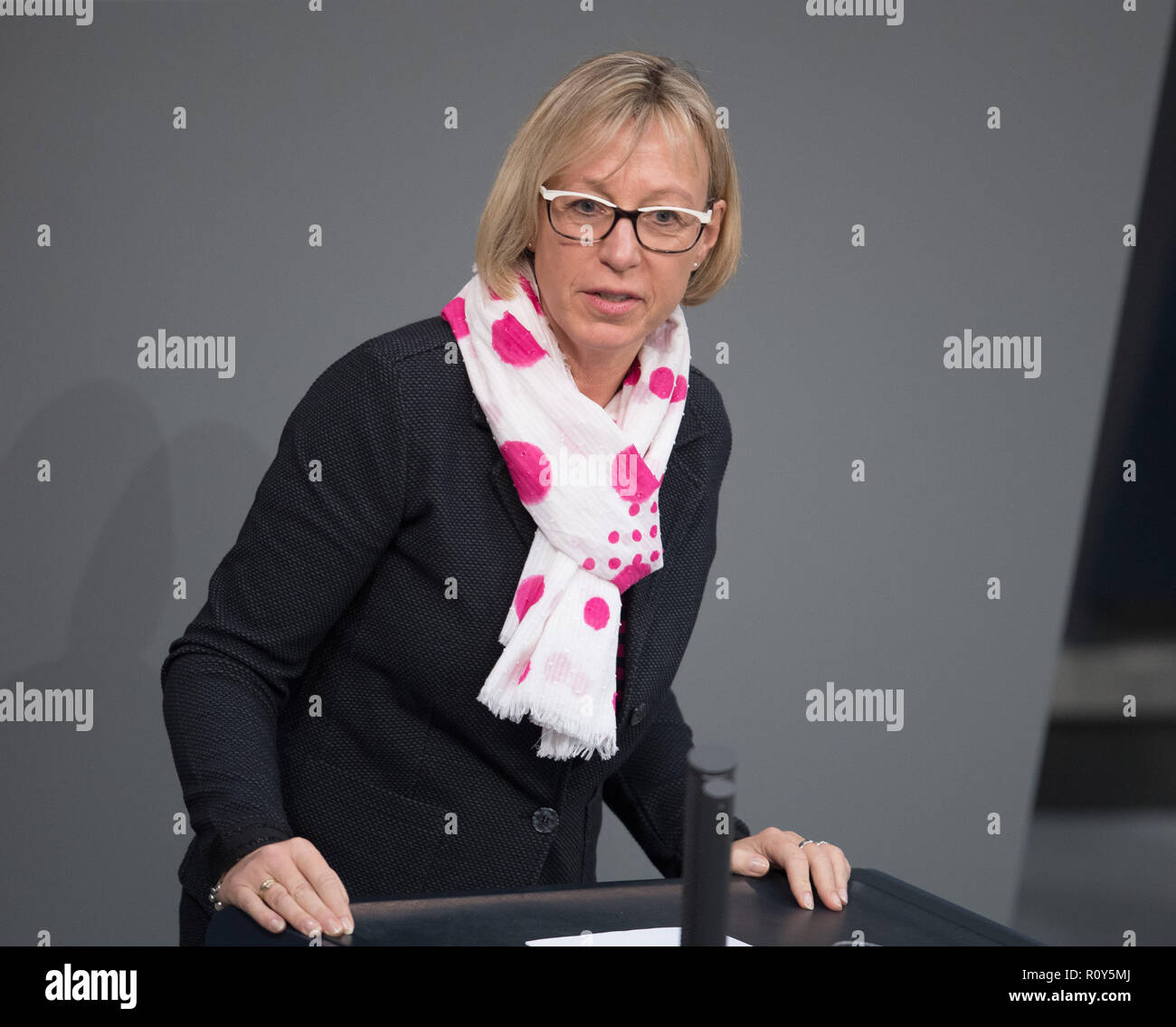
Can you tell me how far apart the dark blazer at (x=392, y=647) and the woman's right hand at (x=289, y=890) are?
181 mm

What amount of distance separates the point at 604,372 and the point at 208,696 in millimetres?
647

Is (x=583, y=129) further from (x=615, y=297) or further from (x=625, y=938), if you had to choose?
(x=625, y=938)

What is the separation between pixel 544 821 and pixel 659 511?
0.42 meters

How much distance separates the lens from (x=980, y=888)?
330cm

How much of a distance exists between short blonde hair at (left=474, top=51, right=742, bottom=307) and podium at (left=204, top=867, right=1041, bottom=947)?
0.74 meters

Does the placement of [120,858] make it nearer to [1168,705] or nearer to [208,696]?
[208,696]

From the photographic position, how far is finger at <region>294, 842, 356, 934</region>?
1.16m

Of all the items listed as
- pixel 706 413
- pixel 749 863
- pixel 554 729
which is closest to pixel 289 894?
pixel 554 729

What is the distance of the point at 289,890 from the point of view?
119 cm

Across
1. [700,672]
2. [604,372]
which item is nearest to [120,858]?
[700,672]

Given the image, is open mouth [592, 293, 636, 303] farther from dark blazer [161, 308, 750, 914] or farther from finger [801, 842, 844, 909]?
finger [801, 842, 844, 909]
